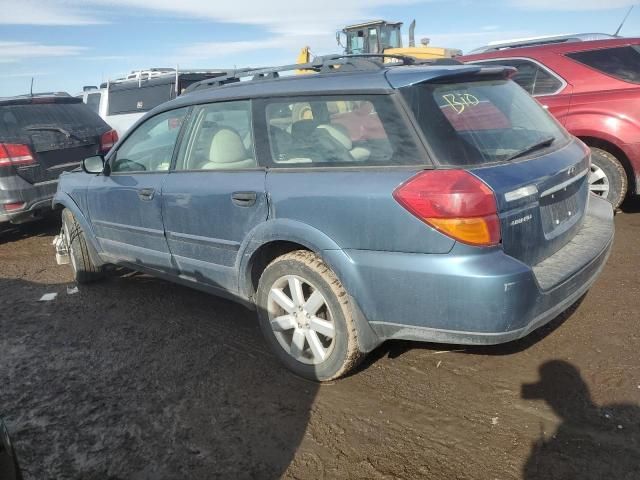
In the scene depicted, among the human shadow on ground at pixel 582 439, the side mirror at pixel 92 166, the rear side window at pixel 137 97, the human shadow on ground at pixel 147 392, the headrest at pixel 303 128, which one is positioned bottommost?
Answer: the human shadow on ground at pixel 147 392

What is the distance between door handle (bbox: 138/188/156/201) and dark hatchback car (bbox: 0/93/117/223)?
2787 mm

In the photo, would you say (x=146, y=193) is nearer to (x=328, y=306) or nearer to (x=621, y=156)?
(x=328, y=306)

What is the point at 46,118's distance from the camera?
20.7ft

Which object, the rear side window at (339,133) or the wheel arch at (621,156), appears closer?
the rear side window at (339,133)

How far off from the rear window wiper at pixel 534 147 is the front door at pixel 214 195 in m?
1.33

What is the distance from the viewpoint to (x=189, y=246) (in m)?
3.53

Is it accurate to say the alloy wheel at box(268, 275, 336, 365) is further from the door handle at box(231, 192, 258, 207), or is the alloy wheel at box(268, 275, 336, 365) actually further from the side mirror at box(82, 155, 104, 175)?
the side mirror at box(82, 155, 104, 175)

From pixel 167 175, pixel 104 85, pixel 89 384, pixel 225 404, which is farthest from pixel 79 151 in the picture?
pixel 104 85

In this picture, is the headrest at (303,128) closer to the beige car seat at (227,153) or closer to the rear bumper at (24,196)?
the beige car seat at (227,153)

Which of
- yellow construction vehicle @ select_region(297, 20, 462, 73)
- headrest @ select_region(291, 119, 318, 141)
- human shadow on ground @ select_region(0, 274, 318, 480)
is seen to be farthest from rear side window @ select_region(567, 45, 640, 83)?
yellow construction vehicle @ select_region(297, 20, 462, 73)

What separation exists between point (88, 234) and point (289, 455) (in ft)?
10.00

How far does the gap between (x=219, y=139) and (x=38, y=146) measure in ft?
11.9

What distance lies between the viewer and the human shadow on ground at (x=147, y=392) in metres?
2.47

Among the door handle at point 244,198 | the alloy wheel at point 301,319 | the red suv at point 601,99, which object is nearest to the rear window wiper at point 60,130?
the door handle at point 244,198
